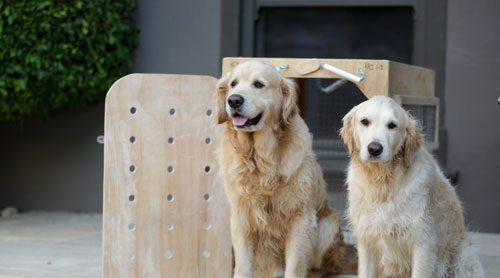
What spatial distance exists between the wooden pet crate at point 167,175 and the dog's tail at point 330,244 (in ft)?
1.76

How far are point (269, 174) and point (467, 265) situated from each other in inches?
44.2

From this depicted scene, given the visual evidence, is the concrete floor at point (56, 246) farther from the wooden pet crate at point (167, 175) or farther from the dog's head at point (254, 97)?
the dog's head at point (254, 97)

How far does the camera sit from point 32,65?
18.9 feet

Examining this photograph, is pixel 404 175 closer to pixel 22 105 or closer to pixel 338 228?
pixel 338 228

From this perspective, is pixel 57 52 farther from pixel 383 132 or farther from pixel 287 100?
pixel 383 132

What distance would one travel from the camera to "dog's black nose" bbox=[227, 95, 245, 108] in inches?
135

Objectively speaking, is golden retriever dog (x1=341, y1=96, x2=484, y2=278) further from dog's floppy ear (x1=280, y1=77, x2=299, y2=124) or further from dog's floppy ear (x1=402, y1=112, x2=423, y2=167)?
dog's floppy ear (x1=280, y1=77, x2=299, y2=124)

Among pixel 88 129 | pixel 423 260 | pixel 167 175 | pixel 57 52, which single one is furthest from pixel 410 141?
pixel 88 129

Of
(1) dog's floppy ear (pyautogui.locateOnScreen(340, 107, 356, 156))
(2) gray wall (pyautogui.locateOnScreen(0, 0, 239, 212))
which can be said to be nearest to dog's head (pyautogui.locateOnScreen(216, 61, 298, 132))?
(1) dog's floppy ear (pyautogui.locateOnScreen(340, 107, 356, 156))

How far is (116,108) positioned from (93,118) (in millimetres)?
3148

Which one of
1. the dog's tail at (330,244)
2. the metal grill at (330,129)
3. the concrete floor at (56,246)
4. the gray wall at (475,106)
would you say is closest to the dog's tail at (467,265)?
the concrete floor at (56,246)

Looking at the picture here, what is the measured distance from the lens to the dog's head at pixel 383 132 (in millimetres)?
3189

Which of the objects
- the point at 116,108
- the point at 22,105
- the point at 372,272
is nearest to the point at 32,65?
the point at 22,105

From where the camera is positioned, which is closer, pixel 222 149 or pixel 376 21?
pixel 222 149
